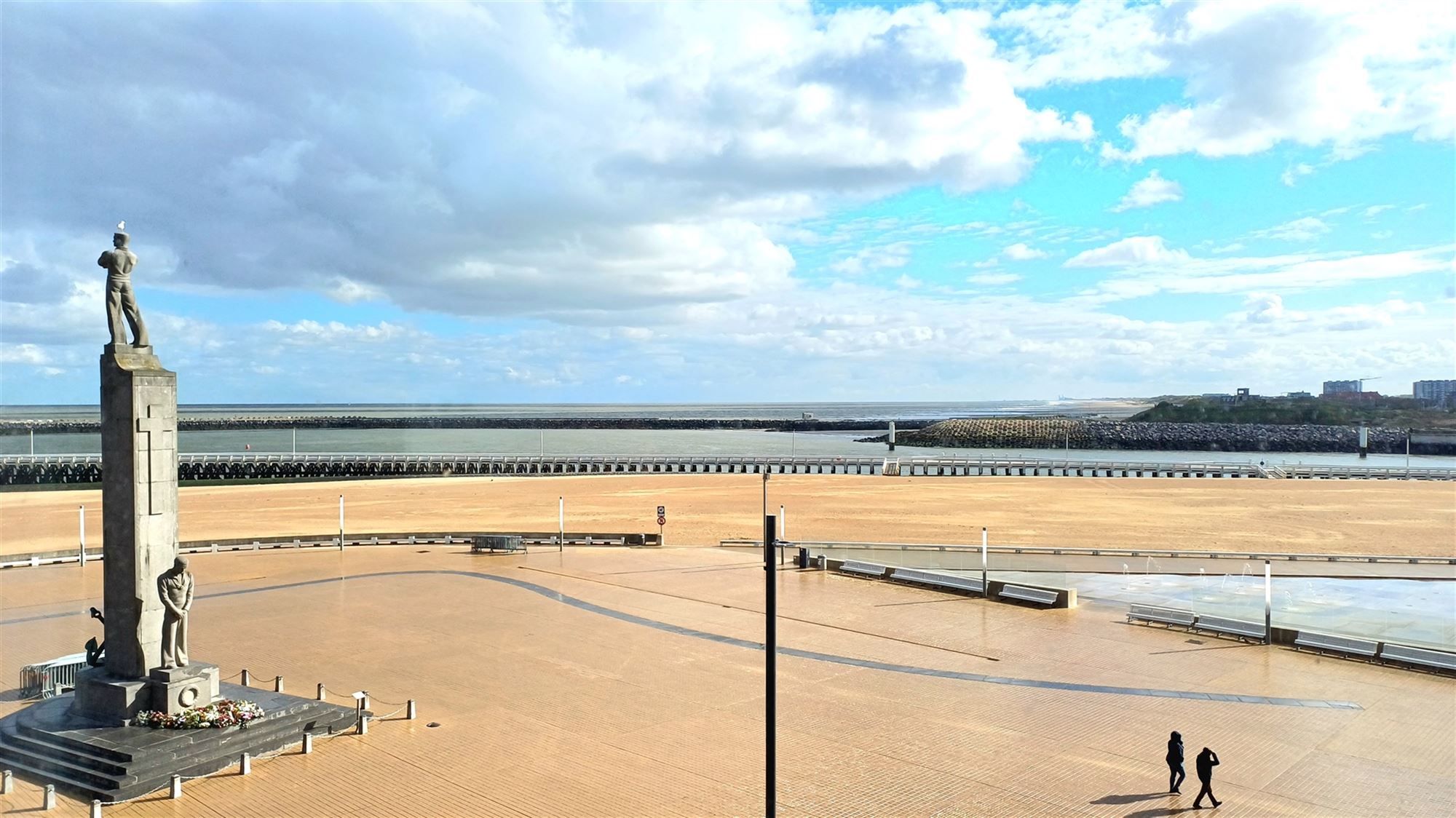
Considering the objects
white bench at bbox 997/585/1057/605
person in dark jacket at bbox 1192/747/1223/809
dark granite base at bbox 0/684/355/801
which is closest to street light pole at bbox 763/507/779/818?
person in dark jacket at bbox 1192/747/1223/809

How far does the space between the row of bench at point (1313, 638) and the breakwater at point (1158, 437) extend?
10088 centimetres

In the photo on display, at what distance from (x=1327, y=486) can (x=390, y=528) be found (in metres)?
60.0

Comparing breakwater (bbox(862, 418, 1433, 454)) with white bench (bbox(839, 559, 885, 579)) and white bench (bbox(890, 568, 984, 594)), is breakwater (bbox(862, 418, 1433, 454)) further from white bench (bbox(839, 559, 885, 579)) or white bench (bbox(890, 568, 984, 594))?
white bench (bbox(890, 568, 984, 594))

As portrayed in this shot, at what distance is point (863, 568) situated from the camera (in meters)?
28.3

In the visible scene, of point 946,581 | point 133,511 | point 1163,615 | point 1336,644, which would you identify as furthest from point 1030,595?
point 133,511

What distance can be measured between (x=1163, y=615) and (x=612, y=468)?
67.4 meters

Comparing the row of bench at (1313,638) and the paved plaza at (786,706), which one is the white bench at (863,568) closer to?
the paved plaza at (786,706)

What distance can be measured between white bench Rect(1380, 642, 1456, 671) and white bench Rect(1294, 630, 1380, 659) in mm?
193

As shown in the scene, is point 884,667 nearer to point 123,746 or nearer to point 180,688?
point 180,688

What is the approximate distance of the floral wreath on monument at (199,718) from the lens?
42.0ft

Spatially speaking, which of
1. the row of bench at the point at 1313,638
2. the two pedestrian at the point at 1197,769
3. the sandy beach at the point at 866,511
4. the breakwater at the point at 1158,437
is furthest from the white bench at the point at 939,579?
the breakwater at the point at 1158,437

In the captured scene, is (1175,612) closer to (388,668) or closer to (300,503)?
(388,668)

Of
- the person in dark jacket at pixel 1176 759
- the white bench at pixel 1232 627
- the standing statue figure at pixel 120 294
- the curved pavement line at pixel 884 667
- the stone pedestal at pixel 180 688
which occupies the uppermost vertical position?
the standing statue figure at pixel 120 294

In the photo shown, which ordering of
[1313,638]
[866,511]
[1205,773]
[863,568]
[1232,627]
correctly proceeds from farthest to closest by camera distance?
1. [866,511]
2. [863,568]
3. [1232,627]
4. [1313,638]
5. [1205,773]
